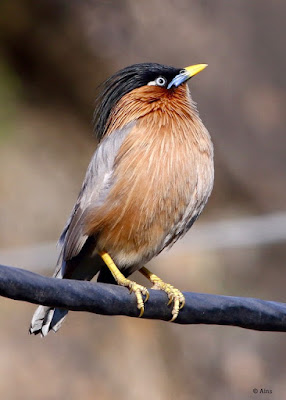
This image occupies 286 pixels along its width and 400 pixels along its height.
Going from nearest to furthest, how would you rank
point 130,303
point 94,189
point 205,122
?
point 130,303
point 94,189
point 205,122

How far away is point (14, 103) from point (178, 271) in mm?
2395

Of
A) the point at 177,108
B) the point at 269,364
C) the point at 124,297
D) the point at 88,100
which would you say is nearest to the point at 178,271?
the point at 269,364

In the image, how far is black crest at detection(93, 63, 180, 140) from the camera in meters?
5.82

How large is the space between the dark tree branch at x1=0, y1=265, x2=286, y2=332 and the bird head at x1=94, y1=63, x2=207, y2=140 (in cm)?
173

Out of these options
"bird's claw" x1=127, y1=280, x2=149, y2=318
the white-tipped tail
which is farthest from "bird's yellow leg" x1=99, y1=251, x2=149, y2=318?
the white-tipped tail

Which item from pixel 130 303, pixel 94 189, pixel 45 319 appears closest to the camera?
pixel 130 303

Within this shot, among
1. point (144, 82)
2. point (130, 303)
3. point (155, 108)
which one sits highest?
point (144, 82)

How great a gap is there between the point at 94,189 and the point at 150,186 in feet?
1.20

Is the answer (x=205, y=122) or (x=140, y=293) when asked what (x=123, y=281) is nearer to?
(x=140, y=293)

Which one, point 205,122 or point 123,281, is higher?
point 205,122

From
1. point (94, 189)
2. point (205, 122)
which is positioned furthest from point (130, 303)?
point (205, 122)

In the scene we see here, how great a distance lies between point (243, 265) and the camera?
10141mm

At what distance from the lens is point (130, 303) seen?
401 centimetres

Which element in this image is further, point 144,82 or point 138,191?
point 144,82
